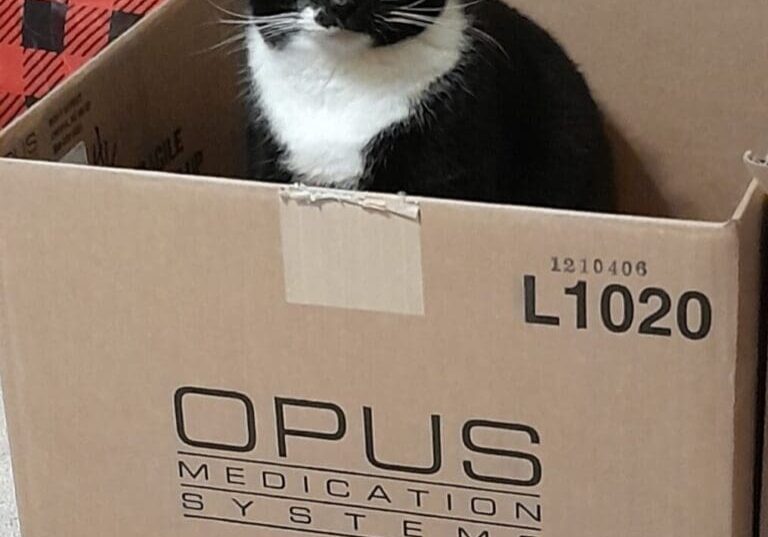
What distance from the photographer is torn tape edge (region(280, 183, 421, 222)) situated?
798mm

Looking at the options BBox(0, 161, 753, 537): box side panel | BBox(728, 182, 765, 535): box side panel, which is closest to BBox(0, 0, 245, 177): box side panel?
BBox(0, 161, 753, 537): box side panel

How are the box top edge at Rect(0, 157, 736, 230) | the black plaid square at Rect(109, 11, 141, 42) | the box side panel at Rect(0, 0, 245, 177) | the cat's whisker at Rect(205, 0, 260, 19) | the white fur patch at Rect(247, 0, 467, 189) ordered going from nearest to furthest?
the box top edge at Rect(0, 157, 736, 230), the box side panel at Rect(0, 0, 245, 177), the white fur patch at Rect(247, 0, 467, 189), the cat's whisker at Rect(205, 0, 260, 19), the black plaid square at Rect(109, 11, 141, 42)

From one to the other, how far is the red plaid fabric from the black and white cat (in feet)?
1.05

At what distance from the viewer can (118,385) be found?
36.1 inches

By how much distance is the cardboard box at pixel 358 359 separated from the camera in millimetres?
790

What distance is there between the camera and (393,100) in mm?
1078

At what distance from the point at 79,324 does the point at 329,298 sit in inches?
7.5

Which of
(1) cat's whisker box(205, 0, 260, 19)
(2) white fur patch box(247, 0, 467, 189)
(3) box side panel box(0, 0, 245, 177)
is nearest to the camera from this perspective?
(3) box side panel box(0, 0, 245, 177)

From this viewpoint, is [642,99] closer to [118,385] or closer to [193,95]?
[193,95]

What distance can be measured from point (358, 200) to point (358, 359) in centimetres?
11

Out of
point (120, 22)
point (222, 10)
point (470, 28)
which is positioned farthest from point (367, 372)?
point (120, 22)

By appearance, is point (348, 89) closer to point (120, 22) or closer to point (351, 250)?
point (351, 250)

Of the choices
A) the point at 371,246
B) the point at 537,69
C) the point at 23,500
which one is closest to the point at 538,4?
the point at 537,69

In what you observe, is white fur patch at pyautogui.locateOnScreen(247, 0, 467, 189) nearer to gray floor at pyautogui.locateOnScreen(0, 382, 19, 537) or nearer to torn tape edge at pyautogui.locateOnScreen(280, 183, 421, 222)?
torn tape edge at pyautogui.locateOnScreen(280, 183, 421, 222)
